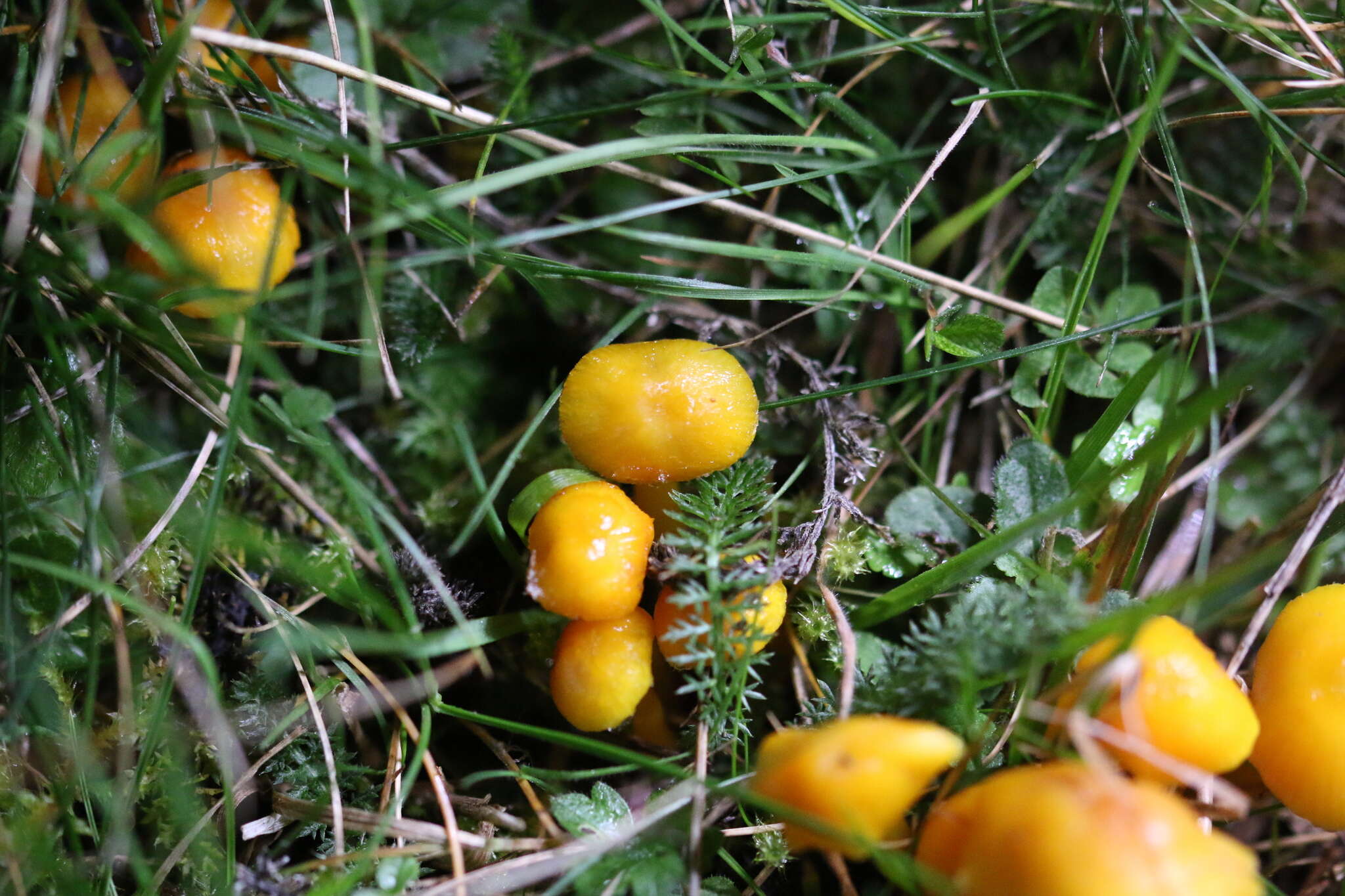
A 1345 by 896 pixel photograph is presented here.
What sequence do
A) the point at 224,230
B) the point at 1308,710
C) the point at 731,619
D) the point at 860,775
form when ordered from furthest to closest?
the point at 224,230 → the point at 731,619 → the point at 1308,710 → the point at 860,775

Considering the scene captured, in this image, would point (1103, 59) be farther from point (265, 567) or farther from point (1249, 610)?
point (265, 567)

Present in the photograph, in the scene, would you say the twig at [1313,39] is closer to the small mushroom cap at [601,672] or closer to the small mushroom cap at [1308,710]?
the small mushroom cap at [1308,710]

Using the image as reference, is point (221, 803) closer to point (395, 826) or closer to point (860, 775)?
point (395, 826)

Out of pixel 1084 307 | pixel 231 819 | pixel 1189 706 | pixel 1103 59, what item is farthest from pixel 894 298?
pixel 231 819

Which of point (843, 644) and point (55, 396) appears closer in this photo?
point (843, 644)

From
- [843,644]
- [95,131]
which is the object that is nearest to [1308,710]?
[843,644]

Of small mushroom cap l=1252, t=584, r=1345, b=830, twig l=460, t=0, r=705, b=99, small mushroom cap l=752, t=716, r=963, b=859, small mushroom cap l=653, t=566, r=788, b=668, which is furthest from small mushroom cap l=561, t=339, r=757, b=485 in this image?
small mushroom cap l=1252, t=584, r=1345, b=830

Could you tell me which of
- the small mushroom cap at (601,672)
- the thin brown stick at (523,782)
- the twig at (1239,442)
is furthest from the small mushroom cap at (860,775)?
the twig at (1239,442)

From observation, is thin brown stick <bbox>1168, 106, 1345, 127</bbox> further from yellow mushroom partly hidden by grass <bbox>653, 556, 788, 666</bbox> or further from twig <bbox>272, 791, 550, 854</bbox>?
twig <bbox>272, 791, 550, 854</bbox>
